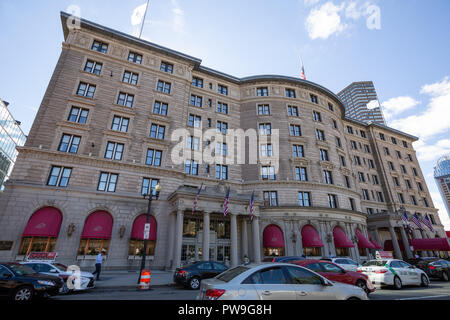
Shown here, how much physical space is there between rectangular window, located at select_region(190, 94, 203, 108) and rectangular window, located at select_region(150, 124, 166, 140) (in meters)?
6.86

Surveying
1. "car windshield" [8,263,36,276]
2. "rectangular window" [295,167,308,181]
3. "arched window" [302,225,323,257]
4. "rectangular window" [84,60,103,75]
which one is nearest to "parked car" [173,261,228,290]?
"car windshield" [8,263,36,276]

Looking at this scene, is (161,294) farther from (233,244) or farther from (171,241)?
(233,244)

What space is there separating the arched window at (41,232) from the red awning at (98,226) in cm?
224

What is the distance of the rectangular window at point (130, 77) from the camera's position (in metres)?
28.8

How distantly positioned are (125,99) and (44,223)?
Result: 15753mm

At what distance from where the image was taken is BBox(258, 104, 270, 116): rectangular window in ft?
117

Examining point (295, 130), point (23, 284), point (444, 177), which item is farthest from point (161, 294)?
point (444, 177)

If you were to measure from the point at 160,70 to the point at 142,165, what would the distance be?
14444 mm

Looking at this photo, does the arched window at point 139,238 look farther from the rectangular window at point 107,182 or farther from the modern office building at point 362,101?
the modern office building at point 362,101

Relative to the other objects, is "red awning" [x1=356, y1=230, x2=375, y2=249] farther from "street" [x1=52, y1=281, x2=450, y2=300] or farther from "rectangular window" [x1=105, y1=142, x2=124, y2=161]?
"rectangular window" [x1=105, y1=142, x2=124, y2=161]

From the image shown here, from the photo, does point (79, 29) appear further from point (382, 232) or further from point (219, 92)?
point (382, 232)

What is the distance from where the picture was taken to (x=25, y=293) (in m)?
9.11

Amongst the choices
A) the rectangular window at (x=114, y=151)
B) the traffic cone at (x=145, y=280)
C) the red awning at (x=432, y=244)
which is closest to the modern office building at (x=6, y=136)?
the rectangular window at (x=114, y=151)
